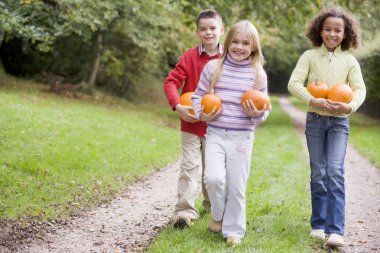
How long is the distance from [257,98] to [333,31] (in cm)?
120

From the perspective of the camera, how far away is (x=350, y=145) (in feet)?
46.9

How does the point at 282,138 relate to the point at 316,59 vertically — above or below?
below

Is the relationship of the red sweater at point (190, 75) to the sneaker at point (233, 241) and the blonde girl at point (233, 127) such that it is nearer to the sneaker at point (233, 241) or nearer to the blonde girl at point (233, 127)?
the blonde girl at point (233, 127)

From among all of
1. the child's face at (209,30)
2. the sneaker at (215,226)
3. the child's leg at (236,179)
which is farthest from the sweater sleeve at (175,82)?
the sneaker at (215,226)

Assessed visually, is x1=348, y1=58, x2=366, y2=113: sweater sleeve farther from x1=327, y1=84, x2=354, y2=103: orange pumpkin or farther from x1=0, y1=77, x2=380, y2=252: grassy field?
x1=0, y1=77, x2=380, y2=252: grassy field

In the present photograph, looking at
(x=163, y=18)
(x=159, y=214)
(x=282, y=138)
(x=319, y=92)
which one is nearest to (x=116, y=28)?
(x=163, y=18)

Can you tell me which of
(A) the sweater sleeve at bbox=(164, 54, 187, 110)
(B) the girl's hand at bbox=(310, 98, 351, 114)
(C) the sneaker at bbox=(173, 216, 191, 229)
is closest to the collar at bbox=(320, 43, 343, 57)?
(B) the girl's hand at bbox=(310, 98, 351, 114)

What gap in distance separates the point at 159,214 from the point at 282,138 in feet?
33.9

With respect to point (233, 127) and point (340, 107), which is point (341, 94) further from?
point (233, 127)

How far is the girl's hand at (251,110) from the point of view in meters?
4.54

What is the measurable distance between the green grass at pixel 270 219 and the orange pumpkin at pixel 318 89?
1.44m

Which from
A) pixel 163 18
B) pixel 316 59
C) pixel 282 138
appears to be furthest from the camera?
pixel 163 18

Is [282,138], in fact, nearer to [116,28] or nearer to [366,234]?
[116,28]

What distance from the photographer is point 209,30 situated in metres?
5.27
